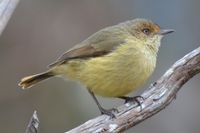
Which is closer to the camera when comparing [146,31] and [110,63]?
[110,63]

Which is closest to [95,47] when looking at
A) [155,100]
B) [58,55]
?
[155,100]

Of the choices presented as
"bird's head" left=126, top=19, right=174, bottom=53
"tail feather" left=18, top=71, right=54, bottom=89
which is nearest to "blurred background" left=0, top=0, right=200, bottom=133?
"bird's head" left=126, top=19, right=174, bottom=53

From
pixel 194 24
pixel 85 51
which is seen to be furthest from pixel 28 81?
pixel 194 24

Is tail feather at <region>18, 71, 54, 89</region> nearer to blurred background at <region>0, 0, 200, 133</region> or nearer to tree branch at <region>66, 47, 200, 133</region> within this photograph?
tree branch at <region>66, 47, 200, 133</region>

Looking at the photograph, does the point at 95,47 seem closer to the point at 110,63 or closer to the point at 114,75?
the point at 110,63

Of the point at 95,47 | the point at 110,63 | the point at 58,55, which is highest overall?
the point at 58,55

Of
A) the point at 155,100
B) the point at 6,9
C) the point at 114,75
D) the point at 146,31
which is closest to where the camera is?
the point at 6,9

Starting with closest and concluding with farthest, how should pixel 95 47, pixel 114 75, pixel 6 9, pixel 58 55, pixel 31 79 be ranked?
pixel 6 9 → pixel 114 75 → pixel 95 47 → pixel 31 79 → pixel 58 55

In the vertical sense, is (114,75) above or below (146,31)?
below

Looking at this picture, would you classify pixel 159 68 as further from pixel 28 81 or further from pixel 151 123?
pixel 28 81
